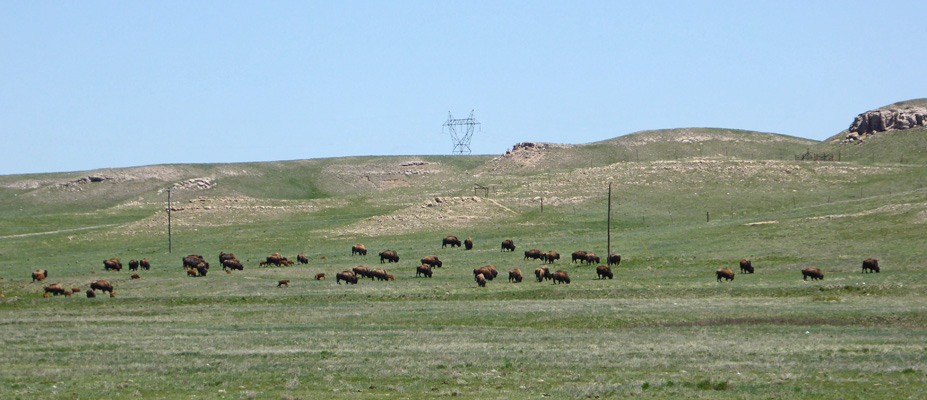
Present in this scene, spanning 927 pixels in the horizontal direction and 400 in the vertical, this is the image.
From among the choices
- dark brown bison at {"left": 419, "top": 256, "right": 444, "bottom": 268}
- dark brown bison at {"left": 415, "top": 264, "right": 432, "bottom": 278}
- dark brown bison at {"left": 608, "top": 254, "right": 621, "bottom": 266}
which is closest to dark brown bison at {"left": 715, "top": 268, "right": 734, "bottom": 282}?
dark brown bison at {"left": 608, "top": 254, "right": 621, "bottom": 266}

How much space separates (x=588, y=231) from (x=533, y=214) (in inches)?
540

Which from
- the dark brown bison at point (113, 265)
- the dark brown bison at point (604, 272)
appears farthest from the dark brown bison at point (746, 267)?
the dark brown bison at point (113, 265)

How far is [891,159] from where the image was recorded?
124688 mm

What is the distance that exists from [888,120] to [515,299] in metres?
116

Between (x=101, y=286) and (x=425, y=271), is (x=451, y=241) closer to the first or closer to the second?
(x=425, y=271)

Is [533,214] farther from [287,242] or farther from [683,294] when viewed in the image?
[683,294]

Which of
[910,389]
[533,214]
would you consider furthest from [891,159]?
[910,389]

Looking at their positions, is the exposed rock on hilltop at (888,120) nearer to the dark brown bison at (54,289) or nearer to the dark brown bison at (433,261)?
the dark brown bison at (433,261)

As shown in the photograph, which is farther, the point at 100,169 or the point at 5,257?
the point at 100,169

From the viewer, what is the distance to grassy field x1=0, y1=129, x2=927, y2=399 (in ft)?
70.7

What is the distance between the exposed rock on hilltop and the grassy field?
1738 centimetres

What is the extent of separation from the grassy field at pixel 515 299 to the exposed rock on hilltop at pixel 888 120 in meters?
17.4

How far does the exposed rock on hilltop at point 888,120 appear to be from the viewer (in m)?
139

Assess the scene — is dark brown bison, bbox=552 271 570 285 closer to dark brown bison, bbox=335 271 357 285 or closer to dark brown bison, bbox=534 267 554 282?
dark brown bison, bbox=534 267 554 282
